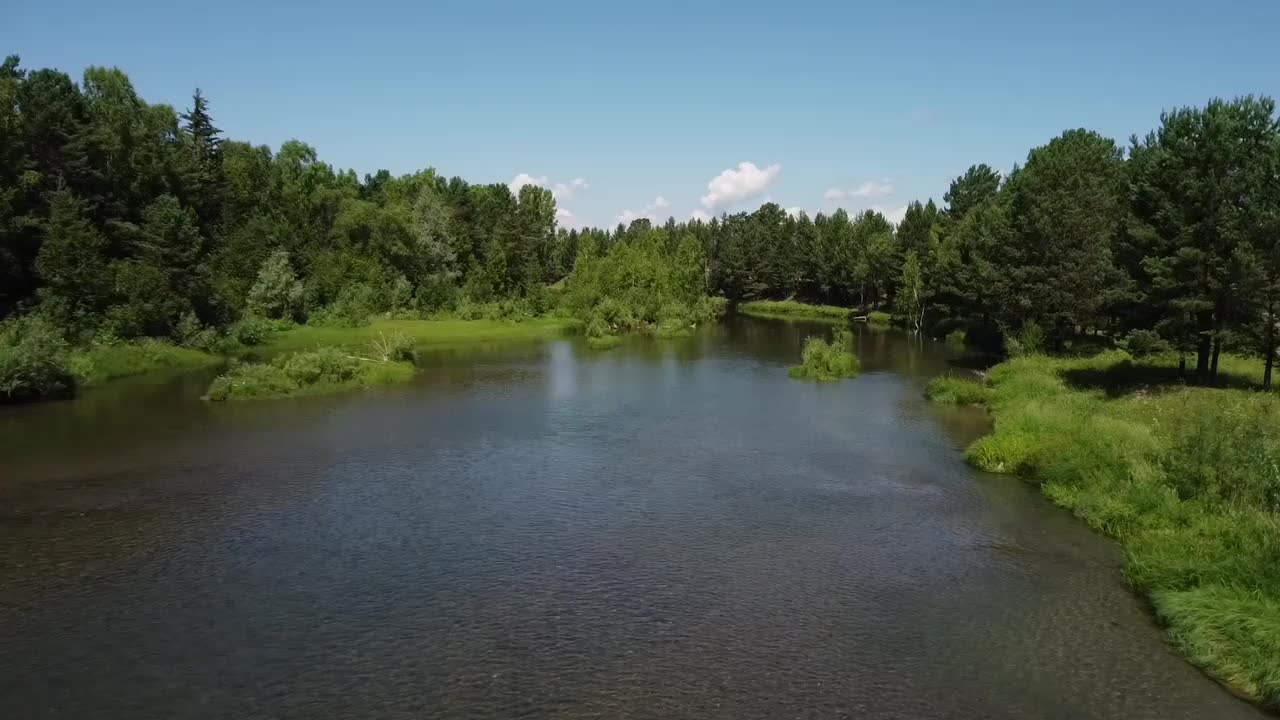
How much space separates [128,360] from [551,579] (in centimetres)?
5619

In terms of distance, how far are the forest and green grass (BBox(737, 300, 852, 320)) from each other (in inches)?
190

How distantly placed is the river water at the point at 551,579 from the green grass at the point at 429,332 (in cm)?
3903

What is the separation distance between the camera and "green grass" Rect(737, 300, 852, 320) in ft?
476

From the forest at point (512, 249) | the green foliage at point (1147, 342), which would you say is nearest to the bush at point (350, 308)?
the forest at point (512, 249)

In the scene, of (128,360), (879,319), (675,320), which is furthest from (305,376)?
(879,319)

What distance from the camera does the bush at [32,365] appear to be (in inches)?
1988

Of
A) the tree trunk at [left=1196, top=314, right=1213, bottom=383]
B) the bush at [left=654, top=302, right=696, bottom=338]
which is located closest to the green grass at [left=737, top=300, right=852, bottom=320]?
the bush at [left=654, top=302, right=696, bottom=338]

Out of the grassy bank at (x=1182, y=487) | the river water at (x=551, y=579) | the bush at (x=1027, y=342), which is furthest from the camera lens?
the bush at (x=1027, y=342)

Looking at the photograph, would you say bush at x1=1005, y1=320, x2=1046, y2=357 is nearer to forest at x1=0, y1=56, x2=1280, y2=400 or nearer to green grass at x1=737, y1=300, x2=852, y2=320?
forest at x1=0, y1=56, x2=1280, y2=400

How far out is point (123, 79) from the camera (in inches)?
4264

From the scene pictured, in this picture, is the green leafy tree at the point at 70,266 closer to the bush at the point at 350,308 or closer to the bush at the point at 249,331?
the bush at the point at 249,331

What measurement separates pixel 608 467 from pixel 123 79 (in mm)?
104302

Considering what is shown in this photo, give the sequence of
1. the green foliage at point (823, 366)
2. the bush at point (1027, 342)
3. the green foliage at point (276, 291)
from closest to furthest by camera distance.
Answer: the green foliage at point (823, 366) → the bush at point (1027, 342) → the green foliage at point (276, 291)

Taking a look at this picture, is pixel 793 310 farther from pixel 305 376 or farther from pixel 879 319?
pixel 305 376
